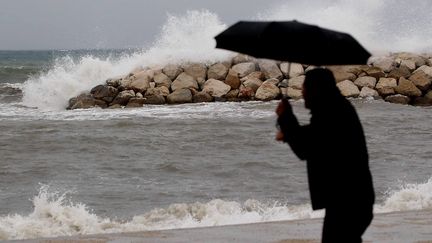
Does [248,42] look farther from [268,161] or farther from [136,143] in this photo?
[136,143]

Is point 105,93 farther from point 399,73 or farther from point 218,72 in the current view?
point 399,73

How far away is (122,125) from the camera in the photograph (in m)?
18.0

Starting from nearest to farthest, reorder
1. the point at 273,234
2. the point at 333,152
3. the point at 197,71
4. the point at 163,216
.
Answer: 1. the point at 333,152
2. the point at 273,234
3. the point at 163,216
4. the point at 197,71

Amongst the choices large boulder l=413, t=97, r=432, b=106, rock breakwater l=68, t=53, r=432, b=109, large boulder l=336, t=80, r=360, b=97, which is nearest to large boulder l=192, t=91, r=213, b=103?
rock breakwater l=68, t=53, r=432, b=109

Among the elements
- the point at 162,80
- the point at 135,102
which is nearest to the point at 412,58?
the point at 162,80

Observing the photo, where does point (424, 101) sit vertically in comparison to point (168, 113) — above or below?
above

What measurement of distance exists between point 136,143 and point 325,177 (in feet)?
39.1

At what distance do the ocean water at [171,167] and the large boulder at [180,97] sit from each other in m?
0.90

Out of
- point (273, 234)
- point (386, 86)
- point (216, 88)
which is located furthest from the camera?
point (216, 88)

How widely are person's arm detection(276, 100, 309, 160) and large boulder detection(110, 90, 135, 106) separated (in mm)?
20249

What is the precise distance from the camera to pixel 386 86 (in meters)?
23.7

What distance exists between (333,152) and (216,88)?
2052cm

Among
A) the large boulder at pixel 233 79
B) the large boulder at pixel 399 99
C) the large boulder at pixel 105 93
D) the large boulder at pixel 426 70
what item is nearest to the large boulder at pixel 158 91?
the large boulder at pixel 105 93

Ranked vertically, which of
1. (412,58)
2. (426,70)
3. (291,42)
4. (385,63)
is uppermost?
(291,42)
